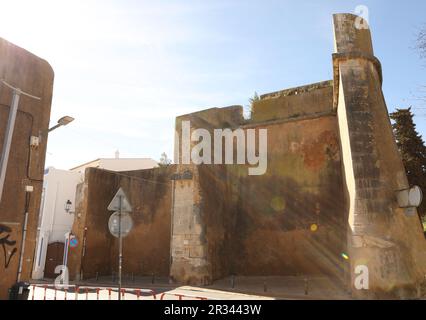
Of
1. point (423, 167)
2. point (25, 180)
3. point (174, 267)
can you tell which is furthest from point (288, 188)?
point (423, 167)

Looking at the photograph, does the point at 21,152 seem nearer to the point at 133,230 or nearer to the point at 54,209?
the point at 133,230

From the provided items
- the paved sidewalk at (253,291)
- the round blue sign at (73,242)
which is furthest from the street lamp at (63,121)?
the round blue sign at (73,242)

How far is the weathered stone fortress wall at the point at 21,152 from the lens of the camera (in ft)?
23.4

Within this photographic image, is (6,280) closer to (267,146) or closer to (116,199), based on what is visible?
(116,199)

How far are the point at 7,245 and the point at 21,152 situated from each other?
2088mm

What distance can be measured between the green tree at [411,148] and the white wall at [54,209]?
19.9 metres

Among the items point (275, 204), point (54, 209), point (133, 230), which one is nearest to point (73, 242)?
point (133, 230)

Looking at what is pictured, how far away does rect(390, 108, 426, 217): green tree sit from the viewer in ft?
62.3

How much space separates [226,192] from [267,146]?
2710mm

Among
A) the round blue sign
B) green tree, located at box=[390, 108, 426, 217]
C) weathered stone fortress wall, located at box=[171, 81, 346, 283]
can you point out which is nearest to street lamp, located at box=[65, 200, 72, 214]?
the round blue sign

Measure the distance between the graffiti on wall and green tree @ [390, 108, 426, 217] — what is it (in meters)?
19.6

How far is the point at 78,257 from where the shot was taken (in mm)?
15312

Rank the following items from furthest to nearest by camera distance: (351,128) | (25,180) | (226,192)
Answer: (226,192) → (351,128) → (25,180)

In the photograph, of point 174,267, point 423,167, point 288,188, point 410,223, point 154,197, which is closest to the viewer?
point 410,223
